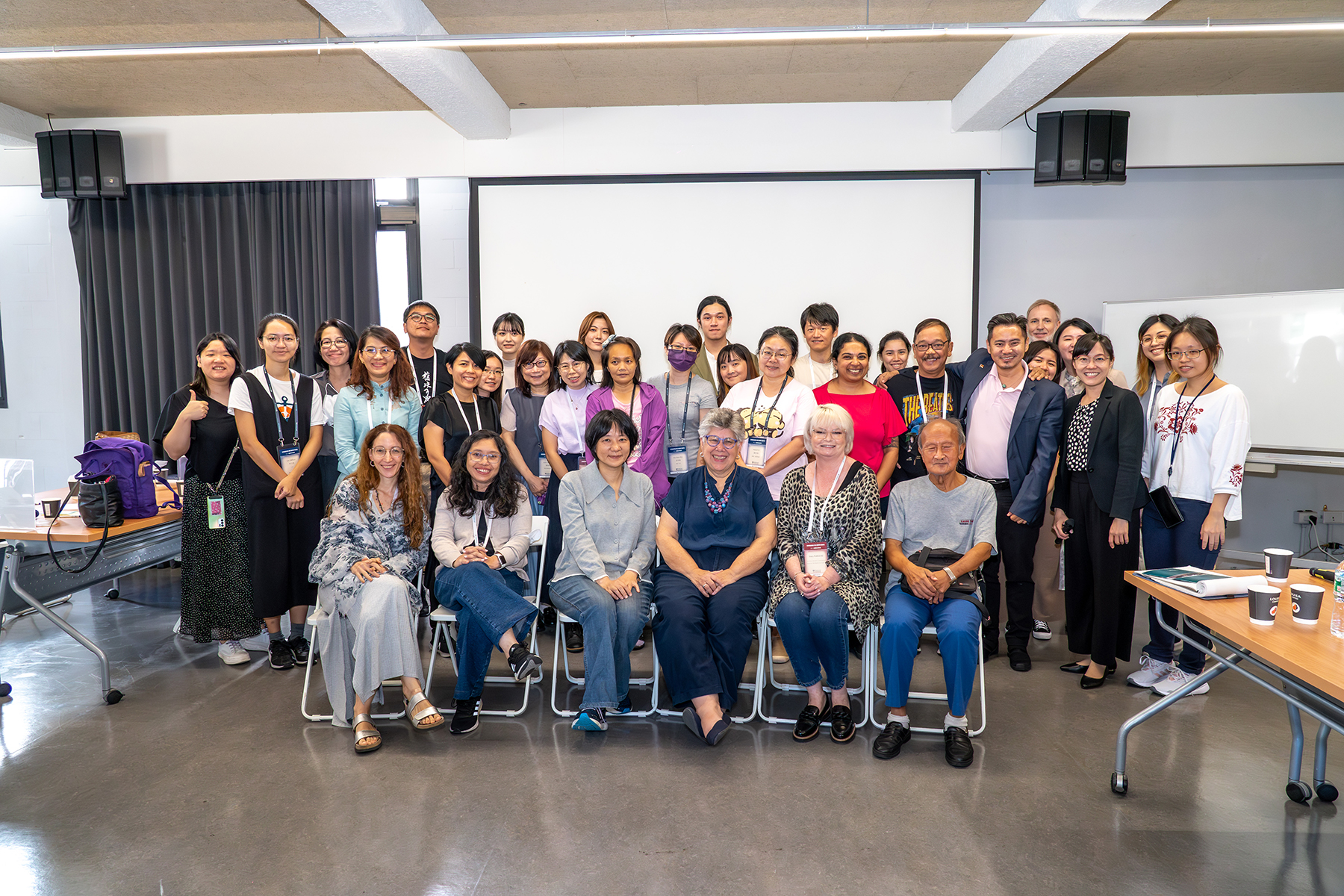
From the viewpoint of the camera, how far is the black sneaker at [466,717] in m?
2.87

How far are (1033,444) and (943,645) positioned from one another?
48.5 inches

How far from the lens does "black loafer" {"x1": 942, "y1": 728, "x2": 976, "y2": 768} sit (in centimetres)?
261

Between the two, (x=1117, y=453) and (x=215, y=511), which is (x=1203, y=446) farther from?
(x=215, y=511)

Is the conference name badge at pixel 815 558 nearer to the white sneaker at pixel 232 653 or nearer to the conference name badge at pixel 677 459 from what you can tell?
the conference name badge at pixel 677 459

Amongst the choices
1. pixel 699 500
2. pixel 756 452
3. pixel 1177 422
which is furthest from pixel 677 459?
pixel 1177 422

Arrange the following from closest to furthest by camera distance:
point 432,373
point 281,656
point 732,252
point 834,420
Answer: point 834,420
point 281,656
point 432,373
point 732,252

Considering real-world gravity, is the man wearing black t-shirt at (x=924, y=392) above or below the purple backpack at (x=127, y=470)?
above

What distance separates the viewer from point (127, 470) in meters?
3.37

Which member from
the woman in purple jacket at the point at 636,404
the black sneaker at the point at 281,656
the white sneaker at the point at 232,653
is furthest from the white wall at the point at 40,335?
the woman in purple jacket at the point at 636,404

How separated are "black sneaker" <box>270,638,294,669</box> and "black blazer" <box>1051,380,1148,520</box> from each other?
3775 mm

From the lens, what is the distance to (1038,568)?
4.12 m

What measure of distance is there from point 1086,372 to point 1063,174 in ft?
7.91

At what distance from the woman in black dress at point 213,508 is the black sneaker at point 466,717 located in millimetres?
1413

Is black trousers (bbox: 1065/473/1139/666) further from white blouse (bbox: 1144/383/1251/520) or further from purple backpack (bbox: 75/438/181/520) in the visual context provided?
purple backpack (bbox: 75/438/181/520)
